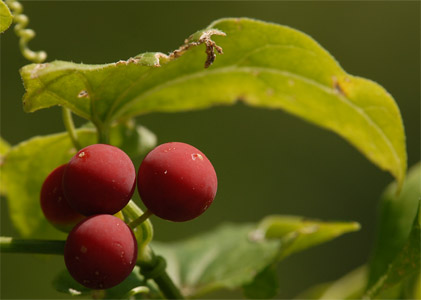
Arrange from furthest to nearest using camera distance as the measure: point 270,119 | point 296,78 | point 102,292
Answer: point 270,119 < point 296,78 < point 102,292

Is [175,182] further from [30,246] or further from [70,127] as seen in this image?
[70,127]

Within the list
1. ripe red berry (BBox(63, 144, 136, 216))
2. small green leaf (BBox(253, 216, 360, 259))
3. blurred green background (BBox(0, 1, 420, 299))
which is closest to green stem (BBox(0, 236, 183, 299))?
ripe red berry (BBox(63, 144, 136, 216))

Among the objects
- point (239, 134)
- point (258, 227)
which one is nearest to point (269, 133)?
point (239, 134)

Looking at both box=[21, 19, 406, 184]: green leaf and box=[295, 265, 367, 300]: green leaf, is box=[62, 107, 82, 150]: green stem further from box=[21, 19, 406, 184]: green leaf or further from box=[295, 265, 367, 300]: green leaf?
box=[295, 265, 367, 300]: green leaf

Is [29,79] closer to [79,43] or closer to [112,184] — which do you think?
[112,184]

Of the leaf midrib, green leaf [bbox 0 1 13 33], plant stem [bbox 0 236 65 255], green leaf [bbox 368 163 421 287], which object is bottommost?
green leaf [bbox 368 163 421 287]

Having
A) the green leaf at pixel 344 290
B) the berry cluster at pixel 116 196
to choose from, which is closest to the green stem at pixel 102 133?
the berry cluster at pixel 116 196

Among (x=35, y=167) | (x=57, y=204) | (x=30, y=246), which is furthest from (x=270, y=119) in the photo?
(x=30, y=246)
